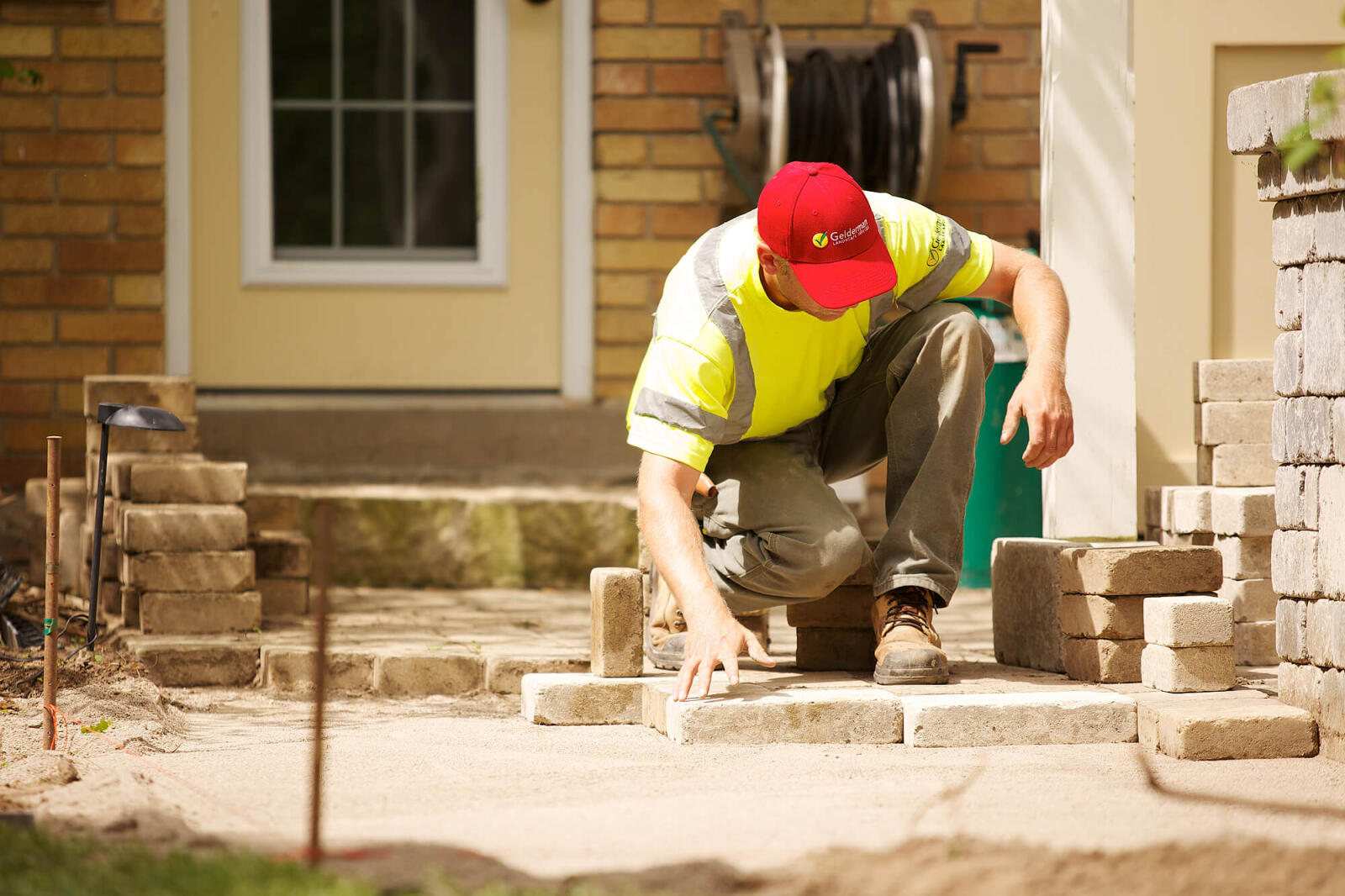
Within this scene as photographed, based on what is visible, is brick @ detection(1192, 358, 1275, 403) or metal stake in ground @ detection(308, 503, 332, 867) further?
brick @ detection(1192, 358, 1275, 403)

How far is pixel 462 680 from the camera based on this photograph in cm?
380

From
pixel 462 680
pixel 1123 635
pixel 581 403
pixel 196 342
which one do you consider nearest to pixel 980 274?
pixel 1123 635

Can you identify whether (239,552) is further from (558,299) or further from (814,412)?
(558,299)

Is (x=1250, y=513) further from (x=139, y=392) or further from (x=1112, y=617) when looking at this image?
(x=139, y=392)

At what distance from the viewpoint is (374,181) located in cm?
628

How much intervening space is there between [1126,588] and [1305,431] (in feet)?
1.93

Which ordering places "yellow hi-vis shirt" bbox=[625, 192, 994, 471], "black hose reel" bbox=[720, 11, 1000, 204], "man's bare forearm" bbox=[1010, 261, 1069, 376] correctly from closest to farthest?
"yellow hi-vis shirt" bbox=[625, 192, 994, 471] → "man's bare forearm" bbox=[1010, 261, 1069, 376] → "black hose reel" bbox=[720, 11, 1000, 204]

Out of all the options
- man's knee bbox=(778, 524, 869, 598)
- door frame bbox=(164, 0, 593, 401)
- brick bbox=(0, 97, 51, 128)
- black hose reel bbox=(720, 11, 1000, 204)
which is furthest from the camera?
door frame bbox=(164, 0, 593, 401)

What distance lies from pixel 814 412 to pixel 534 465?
8.98ft

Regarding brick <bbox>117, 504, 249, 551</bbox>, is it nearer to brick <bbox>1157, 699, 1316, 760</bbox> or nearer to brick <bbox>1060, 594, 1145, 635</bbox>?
brick <bbox>1060, 594, 1145, 635</bbox>

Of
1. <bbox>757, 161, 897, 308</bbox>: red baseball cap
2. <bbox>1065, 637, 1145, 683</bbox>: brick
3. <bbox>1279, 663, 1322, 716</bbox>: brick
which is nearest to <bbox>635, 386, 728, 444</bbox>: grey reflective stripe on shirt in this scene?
<bbox>757, 161, 897, 308</bbox>: red baseball cap

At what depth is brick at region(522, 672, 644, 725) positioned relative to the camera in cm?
329

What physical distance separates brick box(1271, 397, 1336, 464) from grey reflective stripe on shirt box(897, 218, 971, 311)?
0.84 meters

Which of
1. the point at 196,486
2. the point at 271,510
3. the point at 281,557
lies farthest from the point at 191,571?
the point at 271,510
